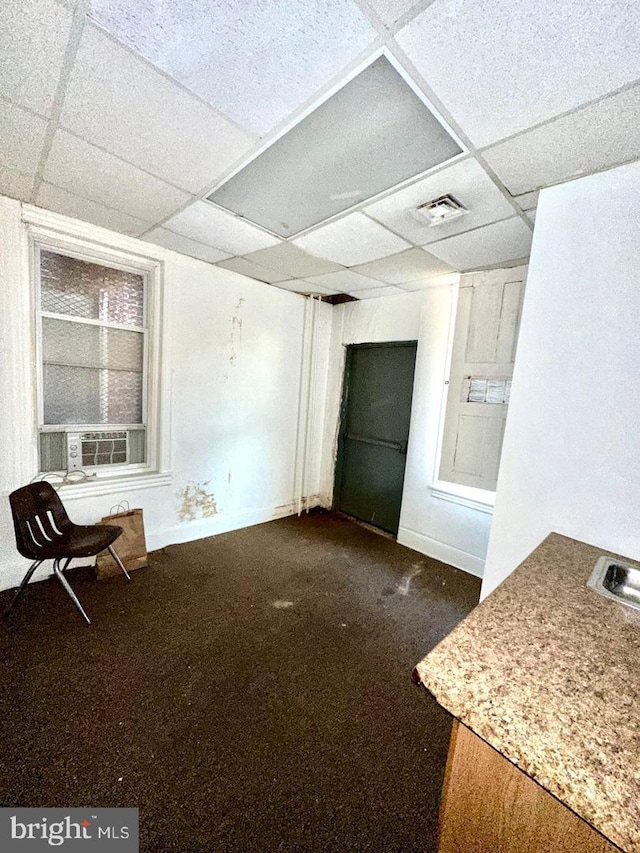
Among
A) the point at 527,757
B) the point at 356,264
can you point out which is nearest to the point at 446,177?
the point at 356,264

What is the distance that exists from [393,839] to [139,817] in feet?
2.88

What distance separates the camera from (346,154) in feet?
4.95

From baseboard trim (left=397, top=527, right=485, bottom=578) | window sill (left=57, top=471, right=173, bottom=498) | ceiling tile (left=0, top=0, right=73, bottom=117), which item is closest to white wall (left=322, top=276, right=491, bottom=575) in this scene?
baseboard trim (left=397, top=527, right=485, bottom=578)

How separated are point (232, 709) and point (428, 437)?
8.43 ft

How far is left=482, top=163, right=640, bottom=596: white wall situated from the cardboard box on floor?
266 centimetres

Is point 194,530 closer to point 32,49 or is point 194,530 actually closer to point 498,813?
point 498,813

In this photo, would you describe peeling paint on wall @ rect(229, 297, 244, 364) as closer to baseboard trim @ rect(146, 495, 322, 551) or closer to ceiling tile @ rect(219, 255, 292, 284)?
ceiling tile @ rect(219, 255, 292, 284)

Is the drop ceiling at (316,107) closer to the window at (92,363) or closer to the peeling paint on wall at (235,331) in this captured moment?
the window at (92,363)

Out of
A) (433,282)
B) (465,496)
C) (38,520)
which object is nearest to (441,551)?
(465,496)

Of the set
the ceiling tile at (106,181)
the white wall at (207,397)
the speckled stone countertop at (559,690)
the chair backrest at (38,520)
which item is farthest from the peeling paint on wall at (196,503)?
the speckled stone countertop at (559,690)

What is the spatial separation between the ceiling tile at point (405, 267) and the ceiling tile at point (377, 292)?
216 mm

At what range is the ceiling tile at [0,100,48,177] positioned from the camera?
4.58ft

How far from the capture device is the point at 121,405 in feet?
9.26

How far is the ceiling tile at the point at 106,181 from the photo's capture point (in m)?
1.62
